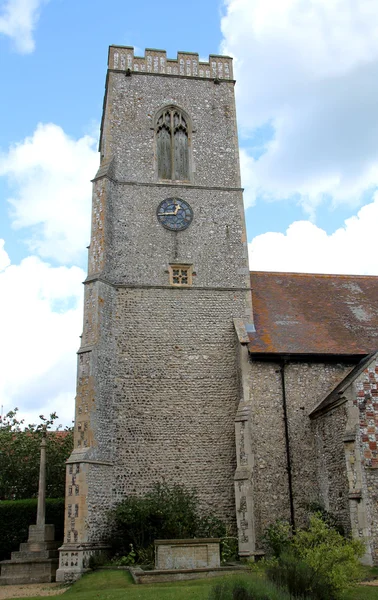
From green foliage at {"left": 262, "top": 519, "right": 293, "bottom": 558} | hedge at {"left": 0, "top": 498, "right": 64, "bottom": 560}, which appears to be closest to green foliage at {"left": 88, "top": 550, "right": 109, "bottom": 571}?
green foliage at {"left": 262, "top": 519, "right": 293, "bottom": 558}

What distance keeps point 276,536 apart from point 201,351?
19.6ft

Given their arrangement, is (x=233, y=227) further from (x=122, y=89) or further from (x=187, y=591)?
(x=187, y=591)

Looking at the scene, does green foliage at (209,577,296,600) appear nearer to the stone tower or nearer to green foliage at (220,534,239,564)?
green foliage at (220,534,239,564)

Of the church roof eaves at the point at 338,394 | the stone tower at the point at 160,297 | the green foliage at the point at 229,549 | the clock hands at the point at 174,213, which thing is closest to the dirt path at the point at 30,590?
the stone tower at the point at 160,297

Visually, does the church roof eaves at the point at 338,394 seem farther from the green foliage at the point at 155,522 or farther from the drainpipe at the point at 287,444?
the green foliage at the point at 155,522

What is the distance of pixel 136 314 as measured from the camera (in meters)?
18.4

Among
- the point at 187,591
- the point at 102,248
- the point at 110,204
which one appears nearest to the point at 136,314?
the point at 102,248

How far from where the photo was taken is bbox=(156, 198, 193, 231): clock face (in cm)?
1998

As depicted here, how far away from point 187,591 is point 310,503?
275 inches

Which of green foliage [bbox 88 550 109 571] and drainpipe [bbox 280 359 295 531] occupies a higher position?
drainpipe [bbox 280 359 295 531]

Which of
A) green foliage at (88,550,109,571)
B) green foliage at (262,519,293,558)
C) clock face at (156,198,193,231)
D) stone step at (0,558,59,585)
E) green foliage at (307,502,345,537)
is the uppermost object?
clock face at (156,198,193,231)

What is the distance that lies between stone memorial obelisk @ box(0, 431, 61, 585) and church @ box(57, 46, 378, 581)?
4.69 ft

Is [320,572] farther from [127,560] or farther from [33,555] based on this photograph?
[33,555]

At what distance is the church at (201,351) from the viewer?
50.4ft
